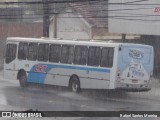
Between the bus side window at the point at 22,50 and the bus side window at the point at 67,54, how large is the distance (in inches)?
109

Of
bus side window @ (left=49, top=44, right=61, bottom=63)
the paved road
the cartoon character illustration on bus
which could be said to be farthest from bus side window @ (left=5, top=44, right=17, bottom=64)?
the cartoon character illustration on bus

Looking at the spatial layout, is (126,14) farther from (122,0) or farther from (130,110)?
(130,110)

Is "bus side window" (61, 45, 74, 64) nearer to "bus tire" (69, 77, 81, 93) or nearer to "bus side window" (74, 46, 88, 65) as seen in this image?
"bus side window" (74, 46, 88, 65)

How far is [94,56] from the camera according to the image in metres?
23.5


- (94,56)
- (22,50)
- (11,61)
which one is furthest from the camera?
(11,61)

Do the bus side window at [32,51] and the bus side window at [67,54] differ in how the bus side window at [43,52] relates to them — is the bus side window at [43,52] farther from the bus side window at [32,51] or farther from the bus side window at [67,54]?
the bus side window at [67,54]

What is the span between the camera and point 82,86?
2395cm

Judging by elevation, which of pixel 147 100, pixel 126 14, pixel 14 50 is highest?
pixel 126 14

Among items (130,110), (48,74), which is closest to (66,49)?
(48,74)

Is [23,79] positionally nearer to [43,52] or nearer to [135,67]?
[43,52]

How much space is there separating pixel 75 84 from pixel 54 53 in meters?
2.18

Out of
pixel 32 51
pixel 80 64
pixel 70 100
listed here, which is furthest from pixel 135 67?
pixel 32 51

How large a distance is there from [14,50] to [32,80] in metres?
2.34

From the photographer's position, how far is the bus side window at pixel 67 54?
24.7 m
